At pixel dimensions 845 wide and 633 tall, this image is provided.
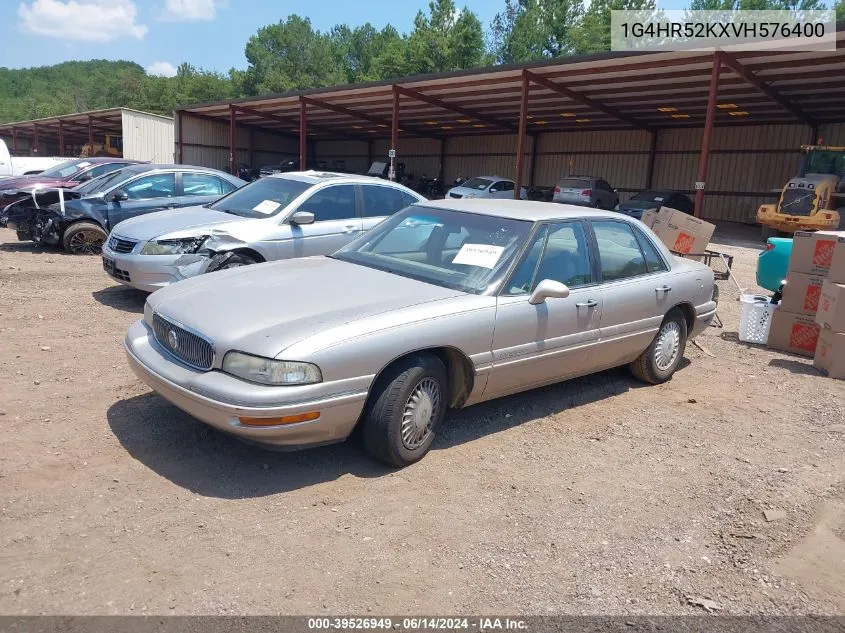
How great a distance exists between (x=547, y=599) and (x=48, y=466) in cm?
281

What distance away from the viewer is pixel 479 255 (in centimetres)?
445

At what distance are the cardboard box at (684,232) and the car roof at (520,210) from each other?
487 cm

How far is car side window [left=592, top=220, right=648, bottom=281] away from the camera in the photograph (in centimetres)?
507

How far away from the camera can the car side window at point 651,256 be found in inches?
217

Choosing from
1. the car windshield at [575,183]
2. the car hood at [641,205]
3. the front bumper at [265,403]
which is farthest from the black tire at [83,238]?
the car windshield at [575,183]

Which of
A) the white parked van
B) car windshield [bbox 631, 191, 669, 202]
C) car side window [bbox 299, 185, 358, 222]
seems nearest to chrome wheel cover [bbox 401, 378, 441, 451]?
car side window [bbox 299, 185, 358, 222]

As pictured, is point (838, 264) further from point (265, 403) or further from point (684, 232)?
point (265, 403)

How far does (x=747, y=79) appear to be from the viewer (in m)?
17.3

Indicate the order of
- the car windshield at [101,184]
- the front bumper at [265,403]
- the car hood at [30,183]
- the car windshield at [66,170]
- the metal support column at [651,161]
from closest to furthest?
the front bumper at [265,403], the car windshield at [101,184], the car hood at [30,183], the car windshield at [66,170], the metal support column at [651,161]

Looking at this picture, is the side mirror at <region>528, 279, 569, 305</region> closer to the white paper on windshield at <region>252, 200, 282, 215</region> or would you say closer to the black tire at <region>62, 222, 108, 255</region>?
the white paper on windshield at <region>252, 200, 282, 215</region>

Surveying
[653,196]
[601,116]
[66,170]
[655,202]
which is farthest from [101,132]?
[655,202]

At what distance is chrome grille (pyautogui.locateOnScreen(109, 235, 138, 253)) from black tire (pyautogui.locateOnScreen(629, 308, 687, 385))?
5.51 metres

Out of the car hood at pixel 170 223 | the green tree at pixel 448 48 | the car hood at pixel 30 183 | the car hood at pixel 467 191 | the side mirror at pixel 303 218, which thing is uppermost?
the green tree at pixel 448 48

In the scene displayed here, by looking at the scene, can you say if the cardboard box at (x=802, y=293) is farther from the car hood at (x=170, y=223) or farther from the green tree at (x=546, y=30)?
the green tree at (x=546, y=30)
